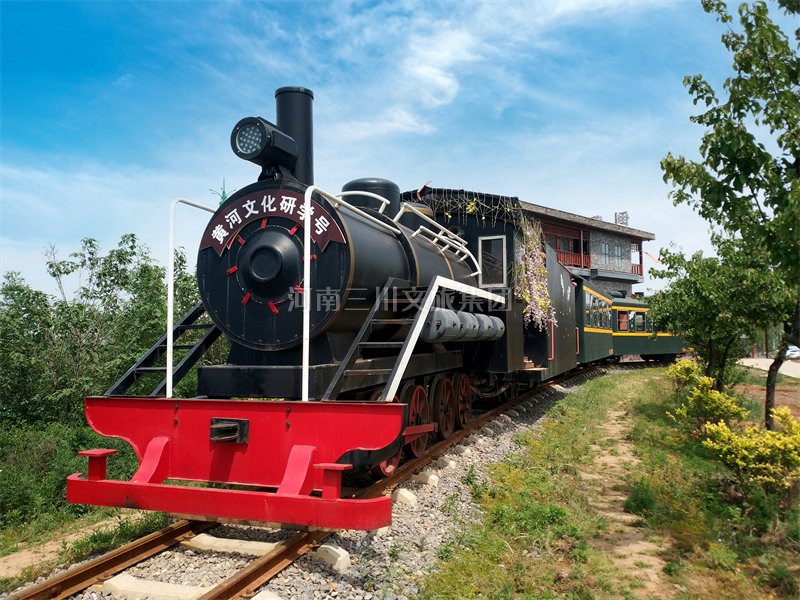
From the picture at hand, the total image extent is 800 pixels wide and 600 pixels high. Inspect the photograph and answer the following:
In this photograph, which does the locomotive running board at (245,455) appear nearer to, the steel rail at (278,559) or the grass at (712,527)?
the steel rail at (278,559)

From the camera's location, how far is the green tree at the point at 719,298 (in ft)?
26.3

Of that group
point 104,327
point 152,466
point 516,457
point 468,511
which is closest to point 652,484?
point 516,457

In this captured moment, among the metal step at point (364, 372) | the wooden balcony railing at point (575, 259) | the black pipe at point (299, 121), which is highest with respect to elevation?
the wooden balcony railing at point (575, 259)

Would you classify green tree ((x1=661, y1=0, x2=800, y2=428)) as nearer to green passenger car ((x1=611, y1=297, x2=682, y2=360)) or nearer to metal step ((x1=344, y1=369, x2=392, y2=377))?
metal step ((x1=344, y1=369, x2=392, y2=377))

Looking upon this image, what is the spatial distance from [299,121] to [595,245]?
31.0 meters

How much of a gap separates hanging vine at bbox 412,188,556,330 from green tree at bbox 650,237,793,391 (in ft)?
8.69

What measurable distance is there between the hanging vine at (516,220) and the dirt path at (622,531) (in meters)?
2.35

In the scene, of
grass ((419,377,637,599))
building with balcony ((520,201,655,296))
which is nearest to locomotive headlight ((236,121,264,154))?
grass ((419,377,637,599))

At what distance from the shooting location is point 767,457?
538 centimetres

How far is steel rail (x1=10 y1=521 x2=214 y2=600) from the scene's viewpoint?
334cm

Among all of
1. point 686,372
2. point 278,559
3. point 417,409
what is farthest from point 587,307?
point 278,559

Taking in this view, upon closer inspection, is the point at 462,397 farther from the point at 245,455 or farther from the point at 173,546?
the point at 173,546

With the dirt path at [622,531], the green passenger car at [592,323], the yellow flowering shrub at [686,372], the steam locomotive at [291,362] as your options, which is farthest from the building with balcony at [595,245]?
the steam locomotive at [291,362]

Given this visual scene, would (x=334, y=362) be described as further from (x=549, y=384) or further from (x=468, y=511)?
(x=549, y=384)
